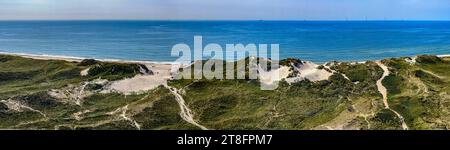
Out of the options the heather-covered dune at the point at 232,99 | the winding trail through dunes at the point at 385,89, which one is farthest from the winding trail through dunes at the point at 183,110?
the winding trail through dunes at the point at 385,89

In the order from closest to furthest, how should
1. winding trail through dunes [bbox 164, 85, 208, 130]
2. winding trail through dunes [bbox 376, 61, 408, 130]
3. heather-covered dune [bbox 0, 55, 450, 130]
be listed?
1. winding trail through dunes [bbox 376, 61, 408, 130]
2. heather-covered dune [bbox 0, 55, 450, 130]
3. winding trail through dunes [bbox 164, 85, 208, 130]

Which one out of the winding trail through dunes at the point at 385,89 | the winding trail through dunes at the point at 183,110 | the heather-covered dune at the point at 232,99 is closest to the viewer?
the winding trail through dunes at the point at 385,89

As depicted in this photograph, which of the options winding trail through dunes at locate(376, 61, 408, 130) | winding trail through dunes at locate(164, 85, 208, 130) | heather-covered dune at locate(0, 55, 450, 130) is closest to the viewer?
winding trail through dunes at locate(376, 61, 408, 130)

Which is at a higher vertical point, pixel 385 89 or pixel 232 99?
pixel 385 89

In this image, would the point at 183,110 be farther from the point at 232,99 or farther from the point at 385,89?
the point at 385,89

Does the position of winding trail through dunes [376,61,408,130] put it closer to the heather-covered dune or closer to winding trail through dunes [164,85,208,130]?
the heather-covered dune

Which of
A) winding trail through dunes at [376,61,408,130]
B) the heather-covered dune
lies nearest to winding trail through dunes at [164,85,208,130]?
the heather-covered dune

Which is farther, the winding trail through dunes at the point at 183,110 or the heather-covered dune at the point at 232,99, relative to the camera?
the winding trail through dunes at the point at 183,110

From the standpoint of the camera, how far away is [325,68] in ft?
281

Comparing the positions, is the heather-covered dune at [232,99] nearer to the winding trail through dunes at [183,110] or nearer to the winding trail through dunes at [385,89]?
the winding trail through dunes at [183,110]

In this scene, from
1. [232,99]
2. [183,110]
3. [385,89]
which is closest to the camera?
[183,110]

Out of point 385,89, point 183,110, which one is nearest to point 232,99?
point 183,110

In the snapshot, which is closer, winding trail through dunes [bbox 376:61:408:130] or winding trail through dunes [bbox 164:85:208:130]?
winding trail through dunes [bbox 376:61:408:130]

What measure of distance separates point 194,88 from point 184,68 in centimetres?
1529
